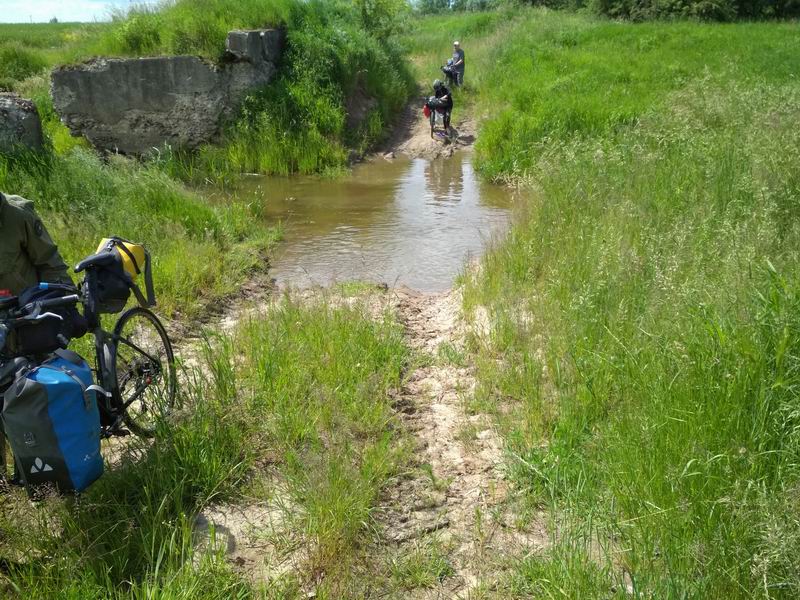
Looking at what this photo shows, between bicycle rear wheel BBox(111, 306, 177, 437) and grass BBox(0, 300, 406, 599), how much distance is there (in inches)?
6.0

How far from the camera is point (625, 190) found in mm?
6883

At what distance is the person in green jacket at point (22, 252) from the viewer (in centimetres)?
356

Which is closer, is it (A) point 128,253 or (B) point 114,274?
(B) point 114,274

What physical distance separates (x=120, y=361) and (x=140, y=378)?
0.18 meters

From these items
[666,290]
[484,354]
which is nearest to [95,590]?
[484,354]

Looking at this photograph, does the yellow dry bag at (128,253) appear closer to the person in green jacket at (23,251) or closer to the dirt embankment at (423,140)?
the person in green jacket at (23,251)

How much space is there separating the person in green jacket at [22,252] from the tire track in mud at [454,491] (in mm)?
2350

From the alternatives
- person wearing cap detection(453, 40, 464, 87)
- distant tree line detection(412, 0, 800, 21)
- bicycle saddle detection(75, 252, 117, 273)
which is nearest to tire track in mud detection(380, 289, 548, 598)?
bicycle saddle detection(75, 252, 117, 273)

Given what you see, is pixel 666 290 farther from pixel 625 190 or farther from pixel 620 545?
pixel 625 190

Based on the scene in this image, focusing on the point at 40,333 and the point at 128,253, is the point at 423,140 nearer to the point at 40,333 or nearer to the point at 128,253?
the point at 128,253

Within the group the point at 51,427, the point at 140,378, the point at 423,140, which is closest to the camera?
the point at 51,427

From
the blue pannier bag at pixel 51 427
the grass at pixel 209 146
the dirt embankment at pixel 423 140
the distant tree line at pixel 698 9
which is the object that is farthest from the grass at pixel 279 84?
the distant tree line at pixel 698 9

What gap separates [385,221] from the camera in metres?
9.80

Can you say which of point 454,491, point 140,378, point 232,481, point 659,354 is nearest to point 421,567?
point 454,491
